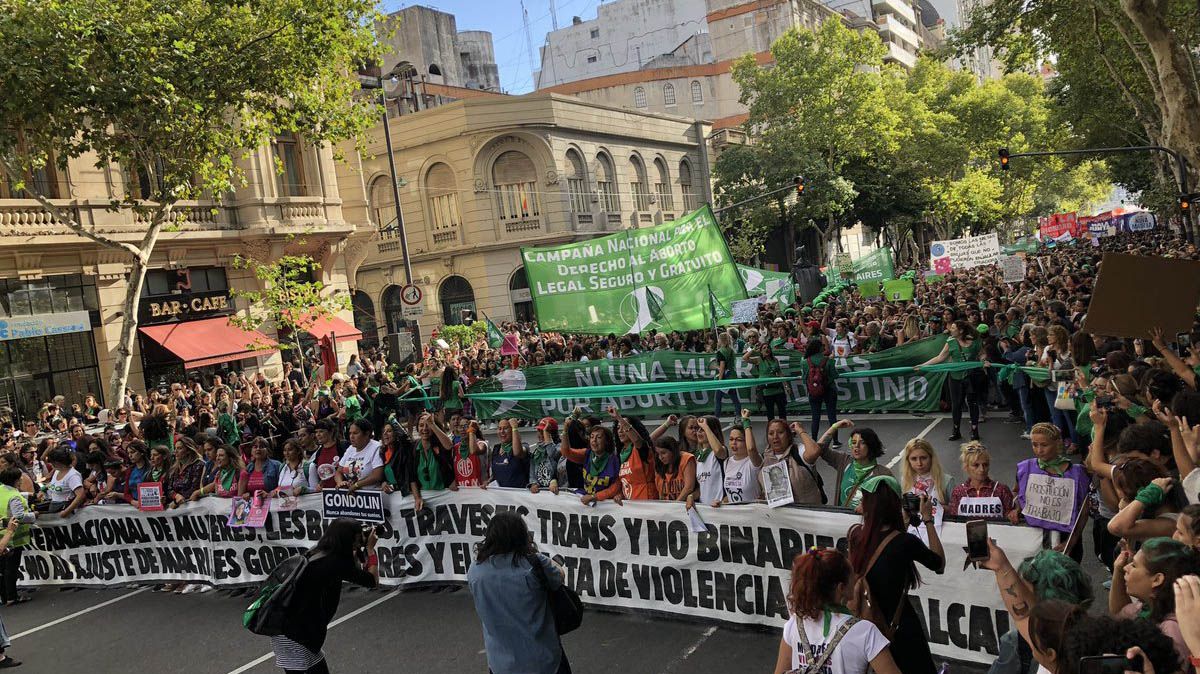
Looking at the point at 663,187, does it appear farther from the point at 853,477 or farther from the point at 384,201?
the point at 853,477

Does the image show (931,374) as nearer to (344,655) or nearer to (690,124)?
(344,655)

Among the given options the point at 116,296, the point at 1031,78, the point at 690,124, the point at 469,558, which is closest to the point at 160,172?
the point at 116,296

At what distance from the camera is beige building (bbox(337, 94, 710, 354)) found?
128ft

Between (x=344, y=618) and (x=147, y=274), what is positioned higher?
(x=147, y=274)

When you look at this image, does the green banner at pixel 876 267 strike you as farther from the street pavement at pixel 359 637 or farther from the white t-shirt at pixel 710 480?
the white t-shirt at pixel 710 480

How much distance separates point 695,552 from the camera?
268 inches

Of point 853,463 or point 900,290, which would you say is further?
point 900,290

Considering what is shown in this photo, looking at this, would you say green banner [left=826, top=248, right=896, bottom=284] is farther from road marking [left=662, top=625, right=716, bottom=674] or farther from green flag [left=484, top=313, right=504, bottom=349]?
road marking [left=662, top=625, right=716, bottom=674]

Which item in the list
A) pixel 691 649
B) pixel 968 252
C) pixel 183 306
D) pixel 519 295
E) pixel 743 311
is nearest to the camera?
pixel 691 649

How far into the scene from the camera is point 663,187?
156 feet

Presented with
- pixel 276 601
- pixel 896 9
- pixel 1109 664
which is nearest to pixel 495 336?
pixel 276 601

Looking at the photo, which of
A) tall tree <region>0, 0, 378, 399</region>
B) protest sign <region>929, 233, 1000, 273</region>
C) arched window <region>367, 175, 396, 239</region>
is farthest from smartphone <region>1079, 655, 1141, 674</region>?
arched window <region>367, 175, 396, 239</region>

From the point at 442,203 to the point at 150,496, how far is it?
31543 mm

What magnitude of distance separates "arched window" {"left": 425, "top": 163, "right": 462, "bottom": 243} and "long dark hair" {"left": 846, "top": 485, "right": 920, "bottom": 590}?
36.6m
